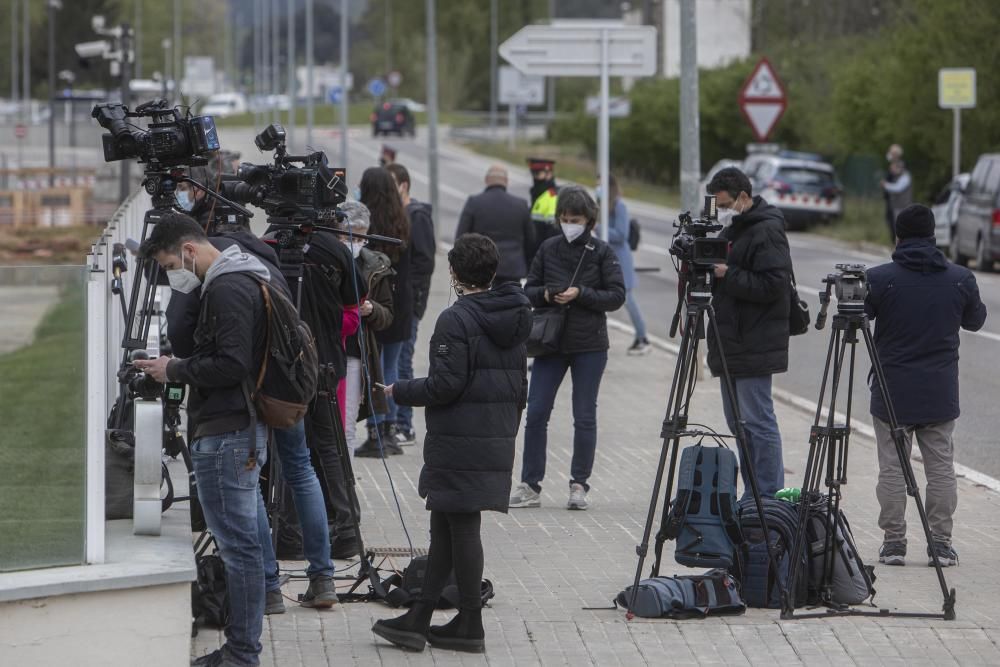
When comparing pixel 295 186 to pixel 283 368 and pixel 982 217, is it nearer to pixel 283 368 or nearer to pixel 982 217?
pixel 283 368

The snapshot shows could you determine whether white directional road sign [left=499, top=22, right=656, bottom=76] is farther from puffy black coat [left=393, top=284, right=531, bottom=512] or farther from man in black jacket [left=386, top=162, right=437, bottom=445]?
puffy black coat [left=393, top=284, right=531, bottom=512]

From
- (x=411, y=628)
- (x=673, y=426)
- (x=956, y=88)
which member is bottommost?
(x=411, y=628)

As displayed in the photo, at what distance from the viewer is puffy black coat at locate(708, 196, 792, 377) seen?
8.89 meters

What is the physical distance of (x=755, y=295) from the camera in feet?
29.2

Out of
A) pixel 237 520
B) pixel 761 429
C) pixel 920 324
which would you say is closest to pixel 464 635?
pixel 237 520

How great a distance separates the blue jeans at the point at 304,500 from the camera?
24.1ft

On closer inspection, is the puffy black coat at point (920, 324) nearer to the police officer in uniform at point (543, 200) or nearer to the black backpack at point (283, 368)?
the black backpack at point (283, 368)

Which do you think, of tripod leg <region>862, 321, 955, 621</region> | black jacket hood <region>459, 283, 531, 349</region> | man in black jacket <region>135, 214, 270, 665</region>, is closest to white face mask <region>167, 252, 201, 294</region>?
man in black jacket <region>135, 214, 270, 665</region>

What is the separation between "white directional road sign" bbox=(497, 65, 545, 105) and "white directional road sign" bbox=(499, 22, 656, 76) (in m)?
48.7

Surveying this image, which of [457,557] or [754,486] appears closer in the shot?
[457,557]

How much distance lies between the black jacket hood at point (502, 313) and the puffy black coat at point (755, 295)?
2185mm

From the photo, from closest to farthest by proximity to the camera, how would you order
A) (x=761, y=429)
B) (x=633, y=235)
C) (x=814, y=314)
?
(x=761, y=429) < (x=633, y=235) < (x=814, y=314)

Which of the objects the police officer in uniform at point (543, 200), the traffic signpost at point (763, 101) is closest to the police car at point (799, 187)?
the traffic signpost at point (763, 101)

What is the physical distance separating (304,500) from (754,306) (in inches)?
111
